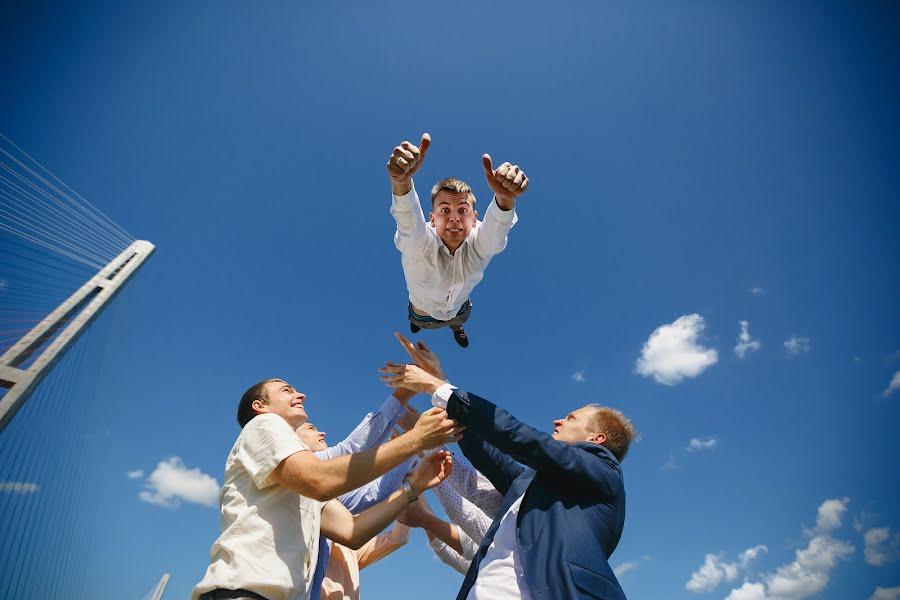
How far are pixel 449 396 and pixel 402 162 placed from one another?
2.53m

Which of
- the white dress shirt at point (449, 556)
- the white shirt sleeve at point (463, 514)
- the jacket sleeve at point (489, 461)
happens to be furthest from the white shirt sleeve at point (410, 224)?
the white dress shirt at point (449, 556)

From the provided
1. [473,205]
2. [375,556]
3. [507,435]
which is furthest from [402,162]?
[375,556]

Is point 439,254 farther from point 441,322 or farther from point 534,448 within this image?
point 534,448

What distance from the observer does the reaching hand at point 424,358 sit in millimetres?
4340

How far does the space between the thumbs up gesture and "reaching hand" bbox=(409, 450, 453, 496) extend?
2771 mm

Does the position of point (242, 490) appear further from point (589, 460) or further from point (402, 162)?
point (402, 162)

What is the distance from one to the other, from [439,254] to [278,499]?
4.10m

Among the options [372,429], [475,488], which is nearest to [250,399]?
[372,429]

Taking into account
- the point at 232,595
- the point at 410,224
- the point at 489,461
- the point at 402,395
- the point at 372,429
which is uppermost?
the point at 410,224

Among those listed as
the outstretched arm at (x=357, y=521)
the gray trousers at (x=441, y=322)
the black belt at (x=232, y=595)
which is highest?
the gray trousers at (x=441, y=322)

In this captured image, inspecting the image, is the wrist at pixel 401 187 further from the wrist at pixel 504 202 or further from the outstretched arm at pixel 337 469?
the outstretched arm at pixel 337 469

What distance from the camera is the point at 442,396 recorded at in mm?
3084

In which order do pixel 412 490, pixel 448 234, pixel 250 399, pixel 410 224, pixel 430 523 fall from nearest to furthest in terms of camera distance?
pixel 412 490 < pixel 250 399 < pixel 430 523 < pixel 410 224 < pixel 448 234

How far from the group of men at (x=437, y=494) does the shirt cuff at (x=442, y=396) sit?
1 cm
